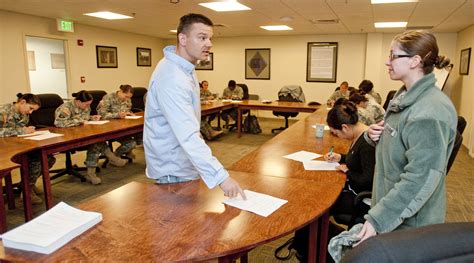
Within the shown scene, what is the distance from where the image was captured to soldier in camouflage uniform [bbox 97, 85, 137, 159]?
479cm

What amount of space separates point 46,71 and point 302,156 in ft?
21.5

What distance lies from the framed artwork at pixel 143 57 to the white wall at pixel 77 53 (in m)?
0.11

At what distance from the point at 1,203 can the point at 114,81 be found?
6.05 m

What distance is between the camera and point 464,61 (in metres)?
6.78

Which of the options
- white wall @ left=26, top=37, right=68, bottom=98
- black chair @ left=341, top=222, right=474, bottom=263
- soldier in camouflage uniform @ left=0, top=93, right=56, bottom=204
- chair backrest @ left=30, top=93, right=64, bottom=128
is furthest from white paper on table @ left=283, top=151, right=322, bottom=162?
white wall @ left=26, top=37, right=68, bottom=98

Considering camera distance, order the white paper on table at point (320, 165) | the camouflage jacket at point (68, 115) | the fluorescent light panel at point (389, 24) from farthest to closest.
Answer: the fluorescent light panel at point (389, 24), the camouflage jacket at point (68, 115), the white paper on table at point (320, 165)

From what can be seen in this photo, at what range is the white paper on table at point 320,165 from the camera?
225 cm

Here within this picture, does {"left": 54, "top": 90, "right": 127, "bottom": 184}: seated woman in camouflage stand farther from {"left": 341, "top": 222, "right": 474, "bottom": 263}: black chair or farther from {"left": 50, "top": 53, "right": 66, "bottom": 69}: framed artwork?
{"left": 341, "top": 222, "right": 474, "bottom": 263}: black chair

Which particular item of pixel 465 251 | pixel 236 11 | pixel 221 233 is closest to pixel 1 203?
pixel 221 233

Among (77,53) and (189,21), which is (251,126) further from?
(189,21)

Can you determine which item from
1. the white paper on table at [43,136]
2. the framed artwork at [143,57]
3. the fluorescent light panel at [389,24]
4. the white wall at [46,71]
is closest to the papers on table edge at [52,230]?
the white paper on table at [43,136]

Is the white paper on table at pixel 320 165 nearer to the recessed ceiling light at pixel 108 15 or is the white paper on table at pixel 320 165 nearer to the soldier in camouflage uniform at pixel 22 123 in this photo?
the soldier in camouflage uniform at pixel 22 123

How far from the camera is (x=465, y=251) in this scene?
2.06 ft

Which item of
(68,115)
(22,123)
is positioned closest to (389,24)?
(68,115)
